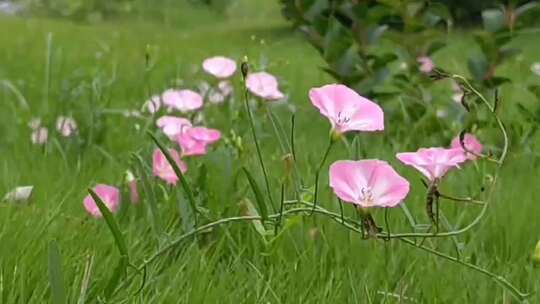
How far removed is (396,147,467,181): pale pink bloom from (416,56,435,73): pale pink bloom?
5.28 ft

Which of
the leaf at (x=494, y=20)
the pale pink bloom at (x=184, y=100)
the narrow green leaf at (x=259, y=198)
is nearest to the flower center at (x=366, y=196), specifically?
the narrow green leaf at (x=259, y=198)

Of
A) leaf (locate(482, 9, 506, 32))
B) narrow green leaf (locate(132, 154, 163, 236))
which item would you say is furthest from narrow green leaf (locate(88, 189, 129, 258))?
leaf (locate(482, 9, 506, 32))

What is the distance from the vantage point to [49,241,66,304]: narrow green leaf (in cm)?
89

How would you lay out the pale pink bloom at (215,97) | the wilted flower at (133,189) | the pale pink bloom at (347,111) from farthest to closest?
the pale pink bloom at (215,97) < the wilted flower at (133,189) < the pale pink bloom at (347,111)

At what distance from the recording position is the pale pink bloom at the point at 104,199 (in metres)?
1.46

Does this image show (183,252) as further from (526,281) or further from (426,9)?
(426,9)

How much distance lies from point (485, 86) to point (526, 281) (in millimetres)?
1273

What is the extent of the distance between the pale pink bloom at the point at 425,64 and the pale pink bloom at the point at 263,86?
2.72 ft

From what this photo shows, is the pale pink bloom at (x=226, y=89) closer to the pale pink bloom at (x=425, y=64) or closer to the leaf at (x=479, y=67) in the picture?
the pale pink bloom at (x=425, y=64)

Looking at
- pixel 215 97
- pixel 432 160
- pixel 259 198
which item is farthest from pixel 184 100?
pixel 432 160

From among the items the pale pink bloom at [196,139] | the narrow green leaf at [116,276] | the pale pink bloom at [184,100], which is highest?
the narrow green leaf at [116,276]

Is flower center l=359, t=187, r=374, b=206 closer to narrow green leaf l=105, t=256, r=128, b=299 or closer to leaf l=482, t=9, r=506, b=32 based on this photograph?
narrow green leaf l=105, t=256, r=128, b=299

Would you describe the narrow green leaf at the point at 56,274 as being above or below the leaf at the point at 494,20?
above

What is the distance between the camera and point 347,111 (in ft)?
3.32
